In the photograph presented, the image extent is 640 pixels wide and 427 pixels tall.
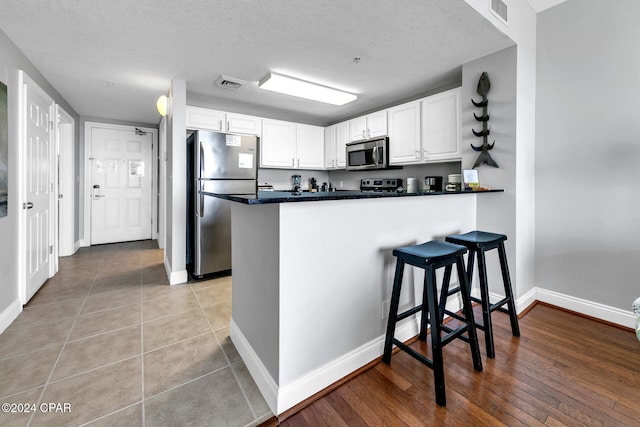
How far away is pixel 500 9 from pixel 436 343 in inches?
92.8

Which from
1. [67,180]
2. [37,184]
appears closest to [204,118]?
[37,184]

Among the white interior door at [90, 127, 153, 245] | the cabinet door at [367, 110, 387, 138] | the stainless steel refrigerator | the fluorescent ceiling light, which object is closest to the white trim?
the white interior door at [90, 127, 153, 245]

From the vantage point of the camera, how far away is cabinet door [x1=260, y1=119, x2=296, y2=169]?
4207 millimetres

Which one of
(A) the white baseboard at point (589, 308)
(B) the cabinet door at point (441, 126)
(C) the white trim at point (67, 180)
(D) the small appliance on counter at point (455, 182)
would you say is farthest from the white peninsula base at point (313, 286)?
(C) the white trim at point (67, 180)

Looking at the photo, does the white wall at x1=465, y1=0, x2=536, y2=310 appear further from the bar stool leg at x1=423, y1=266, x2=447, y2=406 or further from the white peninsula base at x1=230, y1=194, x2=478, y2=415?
the bar stool leg at x1=423, y1=266, x2=447, y2=406

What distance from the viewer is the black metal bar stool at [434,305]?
1431mm

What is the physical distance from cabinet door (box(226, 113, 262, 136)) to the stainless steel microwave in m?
1.35

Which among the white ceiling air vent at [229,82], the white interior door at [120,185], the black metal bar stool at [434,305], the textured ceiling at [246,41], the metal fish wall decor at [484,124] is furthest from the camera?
the white interior door at [120,185]

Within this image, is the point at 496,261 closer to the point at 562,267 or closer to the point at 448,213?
the point at 562,267

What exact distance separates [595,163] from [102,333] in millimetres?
3958

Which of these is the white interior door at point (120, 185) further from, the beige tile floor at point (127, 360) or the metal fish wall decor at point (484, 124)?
the metal fish wall decor at point (484, 124)

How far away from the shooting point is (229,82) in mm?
3162

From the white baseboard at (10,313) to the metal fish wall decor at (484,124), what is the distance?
156 inches

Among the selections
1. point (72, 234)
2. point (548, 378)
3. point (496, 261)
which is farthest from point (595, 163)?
point (72, 234)
